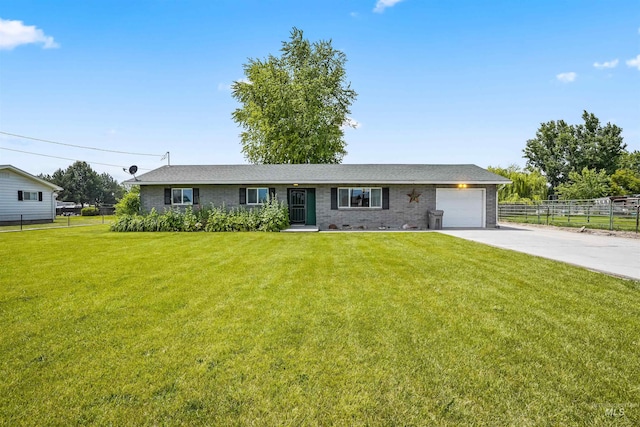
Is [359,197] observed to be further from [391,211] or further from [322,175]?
[322,175]

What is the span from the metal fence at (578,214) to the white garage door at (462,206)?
4098 mm

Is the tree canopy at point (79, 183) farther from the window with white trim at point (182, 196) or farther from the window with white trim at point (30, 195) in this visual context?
the window with white trim at point (182, 196)

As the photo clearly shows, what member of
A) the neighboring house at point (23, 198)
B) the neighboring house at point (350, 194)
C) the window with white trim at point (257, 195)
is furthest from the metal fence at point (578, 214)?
the neighboring house at point (23, 198)

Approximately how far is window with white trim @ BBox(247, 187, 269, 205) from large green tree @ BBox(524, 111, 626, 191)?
4543 centimetres

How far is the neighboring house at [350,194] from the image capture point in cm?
1691

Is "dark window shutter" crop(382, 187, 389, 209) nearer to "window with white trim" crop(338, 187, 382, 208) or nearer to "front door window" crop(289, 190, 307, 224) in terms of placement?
"window with white trim" crop(338, 187, 382, 208)

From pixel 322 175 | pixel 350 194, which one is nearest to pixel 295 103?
pixel 322 175

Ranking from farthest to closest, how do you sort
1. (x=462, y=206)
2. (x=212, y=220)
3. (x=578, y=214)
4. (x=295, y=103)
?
1. (x=295, y=103)
2. (x=462, y=206)
3. (x=578, y=214)
4. (x=212, y=220)

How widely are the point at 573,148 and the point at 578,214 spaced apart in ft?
130

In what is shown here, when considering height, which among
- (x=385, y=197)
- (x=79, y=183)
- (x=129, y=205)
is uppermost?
(x=79, y=183)

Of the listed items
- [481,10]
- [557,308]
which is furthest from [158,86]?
[557,308]

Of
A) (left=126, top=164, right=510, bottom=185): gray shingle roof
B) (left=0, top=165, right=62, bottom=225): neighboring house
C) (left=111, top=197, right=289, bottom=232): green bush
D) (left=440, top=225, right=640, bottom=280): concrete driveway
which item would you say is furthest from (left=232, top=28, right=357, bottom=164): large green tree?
(left=440, top=225, right=640, bottom=280): concrete driveway

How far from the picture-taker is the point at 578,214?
17.0 meters

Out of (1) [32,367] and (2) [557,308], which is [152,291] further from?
(2) [557,308]
